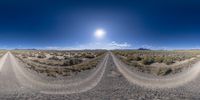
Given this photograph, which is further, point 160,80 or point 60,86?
point 160,80

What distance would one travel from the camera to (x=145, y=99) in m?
11.4

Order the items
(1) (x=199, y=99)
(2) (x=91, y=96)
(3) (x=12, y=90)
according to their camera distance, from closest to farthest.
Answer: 1. (1) (x=199, y=99)
2. (2) (x=91, y=96)
3. (3) (x=12, y=90)

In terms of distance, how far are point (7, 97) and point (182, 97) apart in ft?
27.8

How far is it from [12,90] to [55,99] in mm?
3935

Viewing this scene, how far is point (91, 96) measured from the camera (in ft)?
39.4

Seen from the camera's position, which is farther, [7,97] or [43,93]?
[43,93]

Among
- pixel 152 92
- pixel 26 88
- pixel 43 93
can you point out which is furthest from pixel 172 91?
pixel 26 88

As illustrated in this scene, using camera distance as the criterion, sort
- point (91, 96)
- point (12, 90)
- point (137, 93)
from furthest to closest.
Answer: point (12, 90) → point (137, 93) → point (91, 96)

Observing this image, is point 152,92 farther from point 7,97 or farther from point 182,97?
point 7,97

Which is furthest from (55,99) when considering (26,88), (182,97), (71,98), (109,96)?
(182,97)

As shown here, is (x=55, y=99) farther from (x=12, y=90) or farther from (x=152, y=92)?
(x=152, y=92)

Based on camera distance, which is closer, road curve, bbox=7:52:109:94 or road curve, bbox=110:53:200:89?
road curve, bbox=7:52:109:94

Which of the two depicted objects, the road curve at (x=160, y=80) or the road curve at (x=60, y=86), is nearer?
the road curve at (x=60, y=86)

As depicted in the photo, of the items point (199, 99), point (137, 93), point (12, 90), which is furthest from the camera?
point (12, 90)
